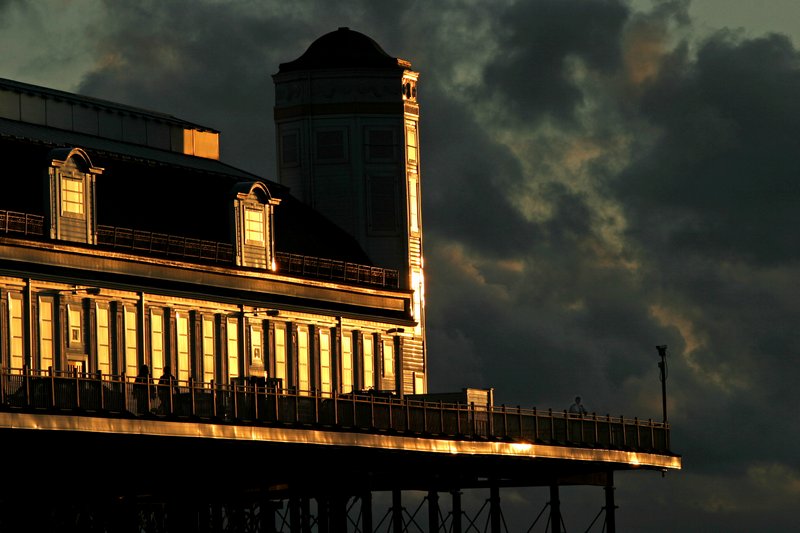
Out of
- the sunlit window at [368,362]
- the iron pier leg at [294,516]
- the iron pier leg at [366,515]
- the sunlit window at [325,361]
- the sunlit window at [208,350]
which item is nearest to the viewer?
the sunlit window at [208,350]

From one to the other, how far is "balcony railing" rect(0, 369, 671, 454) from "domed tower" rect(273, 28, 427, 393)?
14817mm

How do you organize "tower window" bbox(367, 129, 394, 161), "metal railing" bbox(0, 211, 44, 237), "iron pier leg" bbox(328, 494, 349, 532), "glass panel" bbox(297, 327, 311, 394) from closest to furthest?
"metal railing" bbox(0, 211, 44, 237) < "iron pier leg" bbox(328, 494, 349, 532) < "glass panel" bbox(297, 327, 311, 394) < "tower window" bbox(367, 129, 394, 161)

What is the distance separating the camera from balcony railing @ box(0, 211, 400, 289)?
93.5 m

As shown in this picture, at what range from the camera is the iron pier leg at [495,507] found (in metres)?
113

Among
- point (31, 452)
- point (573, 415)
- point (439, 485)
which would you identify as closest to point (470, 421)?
point (573, 415)

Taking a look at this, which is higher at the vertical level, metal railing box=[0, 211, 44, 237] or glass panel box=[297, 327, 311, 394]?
metal railing box=[0, 211, 44, 237]

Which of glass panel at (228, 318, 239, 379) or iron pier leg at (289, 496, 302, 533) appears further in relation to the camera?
iron pier leg at (289, 496, 302, 533)

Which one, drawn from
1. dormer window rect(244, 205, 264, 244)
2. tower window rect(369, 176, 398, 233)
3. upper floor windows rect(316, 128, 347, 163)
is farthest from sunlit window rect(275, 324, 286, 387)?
upper floor windows rect(316, 128, 347, 163)

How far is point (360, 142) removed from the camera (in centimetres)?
12269

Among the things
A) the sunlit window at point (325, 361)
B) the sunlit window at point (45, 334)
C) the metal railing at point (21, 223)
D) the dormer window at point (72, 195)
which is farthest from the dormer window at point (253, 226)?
the sunlit window at point (45, 334)

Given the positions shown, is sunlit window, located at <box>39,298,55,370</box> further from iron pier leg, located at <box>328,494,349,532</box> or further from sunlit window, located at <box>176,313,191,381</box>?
iron pier leg, located at <box>328,494,349,532</box>

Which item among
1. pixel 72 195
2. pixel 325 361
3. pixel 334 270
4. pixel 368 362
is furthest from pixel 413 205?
pixel 72 195

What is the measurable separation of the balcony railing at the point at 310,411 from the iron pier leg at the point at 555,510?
4546mm

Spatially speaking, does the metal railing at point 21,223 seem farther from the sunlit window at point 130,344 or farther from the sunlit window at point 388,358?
the sunlit window at point 388,358
